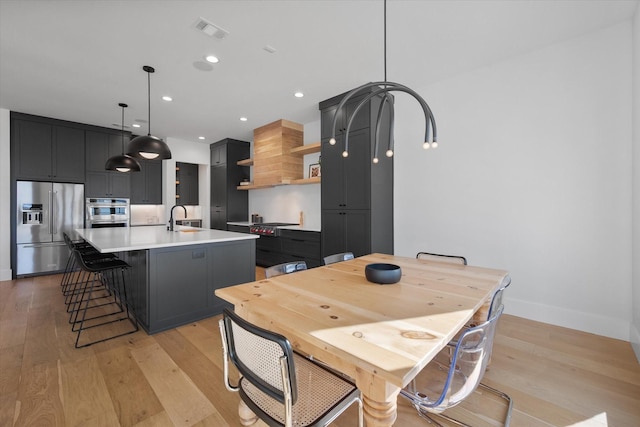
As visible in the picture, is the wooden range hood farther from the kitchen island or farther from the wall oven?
the wall oven

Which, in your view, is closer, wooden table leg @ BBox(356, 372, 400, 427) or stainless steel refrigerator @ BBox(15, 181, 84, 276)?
wooden table leg @ BBox(356, 372, 400, 427)

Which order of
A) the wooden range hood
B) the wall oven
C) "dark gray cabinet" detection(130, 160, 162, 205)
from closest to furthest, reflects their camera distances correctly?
1. the wooden range hood
2. the wall oven
3. "dark gray cabinet" detection(130, 160, 162, 205)

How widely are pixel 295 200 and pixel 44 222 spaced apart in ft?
14.6

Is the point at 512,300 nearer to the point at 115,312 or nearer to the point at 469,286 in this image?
the point at 469,286

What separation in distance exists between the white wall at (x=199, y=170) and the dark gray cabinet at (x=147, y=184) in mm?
121

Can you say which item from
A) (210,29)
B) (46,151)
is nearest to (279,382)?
(210,29)

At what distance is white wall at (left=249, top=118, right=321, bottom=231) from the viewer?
5.25 m

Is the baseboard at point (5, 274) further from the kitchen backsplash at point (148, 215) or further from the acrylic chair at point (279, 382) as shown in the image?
the acrylic chair at point (279, 382)

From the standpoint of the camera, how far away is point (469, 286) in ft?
5.49

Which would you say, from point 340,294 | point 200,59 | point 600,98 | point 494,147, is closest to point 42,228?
point 200,59

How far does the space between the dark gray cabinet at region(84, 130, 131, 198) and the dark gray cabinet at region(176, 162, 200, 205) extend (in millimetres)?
1418

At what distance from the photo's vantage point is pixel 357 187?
3.84m

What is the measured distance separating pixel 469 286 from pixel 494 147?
2220 millimetres

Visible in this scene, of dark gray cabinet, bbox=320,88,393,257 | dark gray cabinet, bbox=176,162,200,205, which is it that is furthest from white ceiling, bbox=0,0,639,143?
dark gray cabinet, bbox=176,162,200,205
